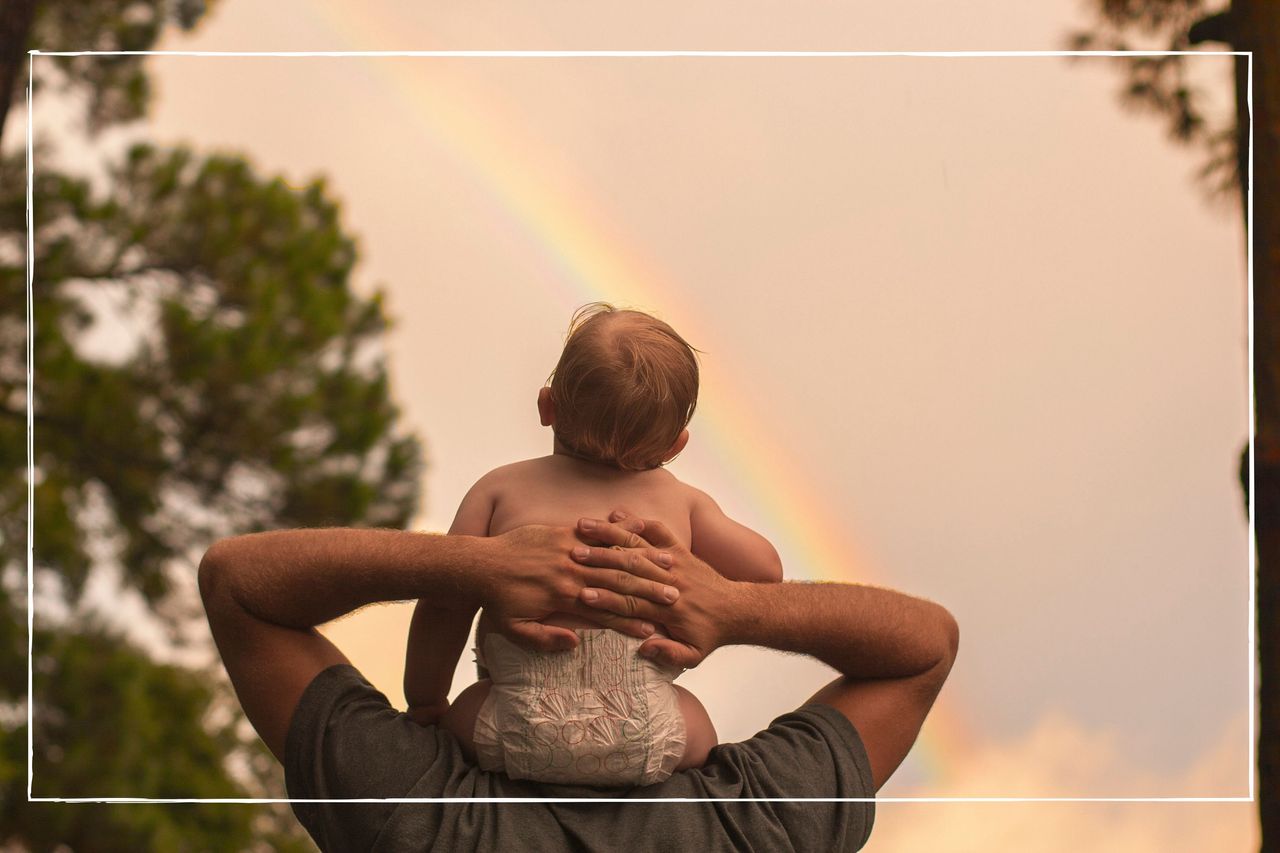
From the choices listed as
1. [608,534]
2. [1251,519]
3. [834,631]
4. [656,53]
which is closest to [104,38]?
[656,53]

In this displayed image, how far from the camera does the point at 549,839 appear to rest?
1.05m

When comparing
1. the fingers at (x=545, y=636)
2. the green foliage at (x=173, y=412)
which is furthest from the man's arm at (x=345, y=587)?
the green foliage at (x=173, y=412)

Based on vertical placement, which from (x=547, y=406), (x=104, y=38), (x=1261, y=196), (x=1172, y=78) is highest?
(x=104, y=38)

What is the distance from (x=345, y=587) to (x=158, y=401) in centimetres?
116

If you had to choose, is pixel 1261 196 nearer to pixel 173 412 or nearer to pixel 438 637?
pixel 438 637

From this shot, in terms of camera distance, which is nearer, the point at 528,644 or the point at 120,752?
the point at 528,644

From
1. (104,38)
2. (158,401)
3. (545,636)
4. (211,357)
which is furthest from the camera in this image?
(104,38)

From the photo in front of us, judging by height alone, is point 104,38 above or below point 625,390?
above

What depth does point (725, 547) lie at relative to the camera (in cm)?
115

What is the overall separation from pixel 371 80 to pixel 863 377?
64 centimetres

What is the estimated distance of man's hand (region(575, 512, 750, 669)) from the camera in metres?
1.05

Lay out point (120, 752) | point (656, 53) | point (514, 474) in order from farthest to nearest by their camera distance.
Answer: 1. point (120, 752)
2. point (656, 53)
3. point (514, 474)

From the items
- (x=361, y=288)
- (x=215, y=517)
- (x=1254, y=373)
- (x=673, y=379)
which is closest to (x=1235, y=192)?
(x=1254, y=373)

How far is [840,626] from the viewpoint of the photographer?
3.70ft
